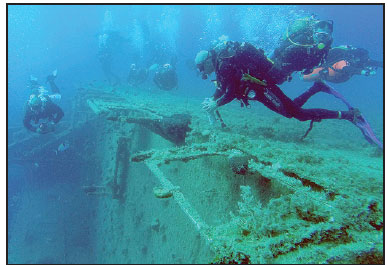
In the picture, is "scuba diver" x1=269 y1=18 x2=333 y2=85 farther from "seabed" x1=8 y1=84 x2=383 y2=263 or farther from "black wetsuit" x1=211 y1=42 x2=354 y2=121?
→ "seabed" x1=8 y1=84 x2=383 y2=263

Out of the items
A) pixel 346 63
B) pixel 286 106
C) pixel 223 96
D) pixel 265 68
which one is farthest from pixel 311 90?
pixel 346 63

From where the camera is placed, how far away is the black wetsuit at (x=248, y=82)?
309cm

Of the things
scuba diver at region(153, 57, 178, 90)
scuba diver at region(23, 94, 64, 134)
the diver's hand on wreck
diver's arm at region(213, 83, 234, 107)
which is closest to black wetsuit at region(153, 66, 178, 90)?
scuba diver at region(153, 57, 178, 90)

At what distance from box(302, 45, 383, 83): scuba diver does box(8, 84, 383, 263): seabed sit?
7.54 ft

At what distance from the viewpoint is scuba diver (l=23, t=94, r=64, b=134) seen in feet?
22.1

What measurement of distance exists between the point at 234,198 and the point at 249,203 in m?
1.01

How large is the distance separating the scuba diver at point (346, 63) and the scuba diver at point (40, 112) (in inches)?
286

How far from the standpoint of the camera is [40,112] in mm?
7004

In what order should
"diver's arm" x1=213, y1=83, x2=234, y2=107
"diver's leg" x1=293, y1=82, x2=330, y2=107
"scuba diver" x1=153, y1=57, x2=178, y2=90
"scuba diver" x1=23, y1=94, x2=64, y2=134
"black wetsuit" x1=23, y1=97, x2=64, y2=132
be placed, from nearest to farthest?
"diver's arm" x1=213, y1=83, x2=234, y2=107 → "diver's leg" x1=293, y1=82, x2=330, y2=107 → "scuba diver" x1=23, y1=94, x2=64, y2=134 → "black wetsuit" x1=23, y1=97, x2=64, y2=132 → "scuba diver" x1=153, y1=57, x2=178, y2=90

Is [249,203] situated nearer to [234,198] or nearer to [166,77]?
[234,198]

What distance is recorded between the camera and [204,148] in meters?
2.75

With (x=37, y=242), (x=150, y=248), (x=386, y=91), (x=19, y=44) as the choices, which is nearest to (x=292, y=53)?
(x=386, y=91)

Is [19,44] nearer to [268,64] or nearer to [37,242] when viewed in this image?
[37,242]

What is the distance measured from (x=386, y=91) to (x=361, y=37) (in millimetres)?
54533
